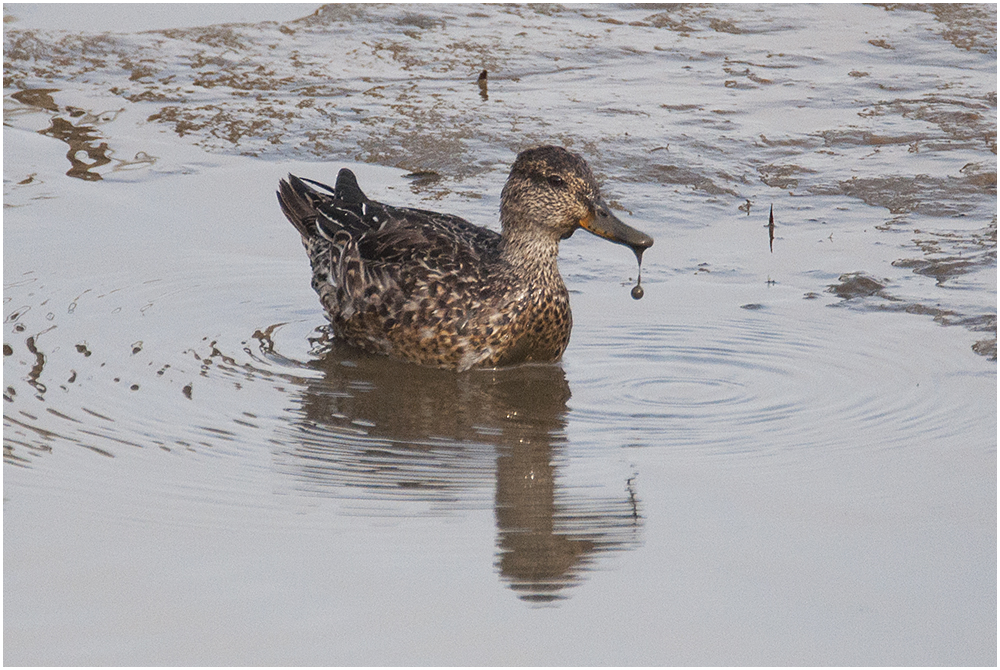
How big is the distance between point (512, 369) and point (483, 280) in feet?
1.39

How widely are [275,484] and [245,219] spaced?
3390mm

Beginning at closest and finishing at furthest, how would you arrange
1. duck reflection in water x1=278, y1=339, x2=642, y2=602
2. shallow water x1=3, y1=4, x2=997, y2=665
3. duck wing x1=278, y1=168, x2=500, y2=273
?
shallow water x1=3, y1=4, x2=997, y2=665 < duck reflection in water x1=278, y1=339, x2=642, y2=602 < duck wing x1=278, y1=168, x2=500, y2=273

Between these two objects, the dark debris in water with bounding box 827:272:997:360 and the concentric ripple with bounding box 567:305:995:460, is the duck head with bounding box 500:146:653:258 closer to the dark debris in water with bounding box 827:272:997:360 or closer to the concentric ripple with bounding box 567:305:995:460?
the concentric ripple with bounding box 567:305:995:460

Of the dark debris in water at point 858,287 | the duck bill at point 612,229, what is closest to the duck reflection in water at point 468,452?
the duck bill at point 612,229

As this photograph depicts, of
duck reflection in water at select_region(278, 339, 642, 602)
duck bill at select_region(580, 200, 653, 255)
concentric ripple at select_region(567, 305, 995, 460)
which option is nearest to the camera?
duck reflection in water at select_region(278, 339, 642, 602)

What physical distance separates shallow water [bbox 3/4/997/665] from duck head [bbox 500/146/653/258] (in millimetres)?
533

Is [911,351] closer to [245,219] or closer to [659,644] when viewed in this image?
[659,644]

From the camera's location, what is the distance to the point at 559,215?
19.9 ft

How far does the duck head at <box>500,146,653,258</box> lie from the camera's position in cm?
597

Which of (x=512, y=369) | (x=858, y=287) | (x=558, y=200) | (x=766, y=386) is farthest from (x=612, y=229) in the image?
(x=858, y=287)

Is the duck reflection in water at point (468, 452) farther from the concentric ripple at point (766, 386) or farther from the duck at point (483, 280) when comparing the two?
the concentric ripple at point (766, 386)

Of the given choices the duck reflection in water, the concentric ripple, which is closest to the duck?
the duck reflection in water

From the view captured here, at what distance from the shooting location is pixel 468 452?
16.1 ft

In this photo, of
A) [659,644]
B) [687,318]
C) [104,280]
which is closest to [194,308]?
Answer: [104,280]
